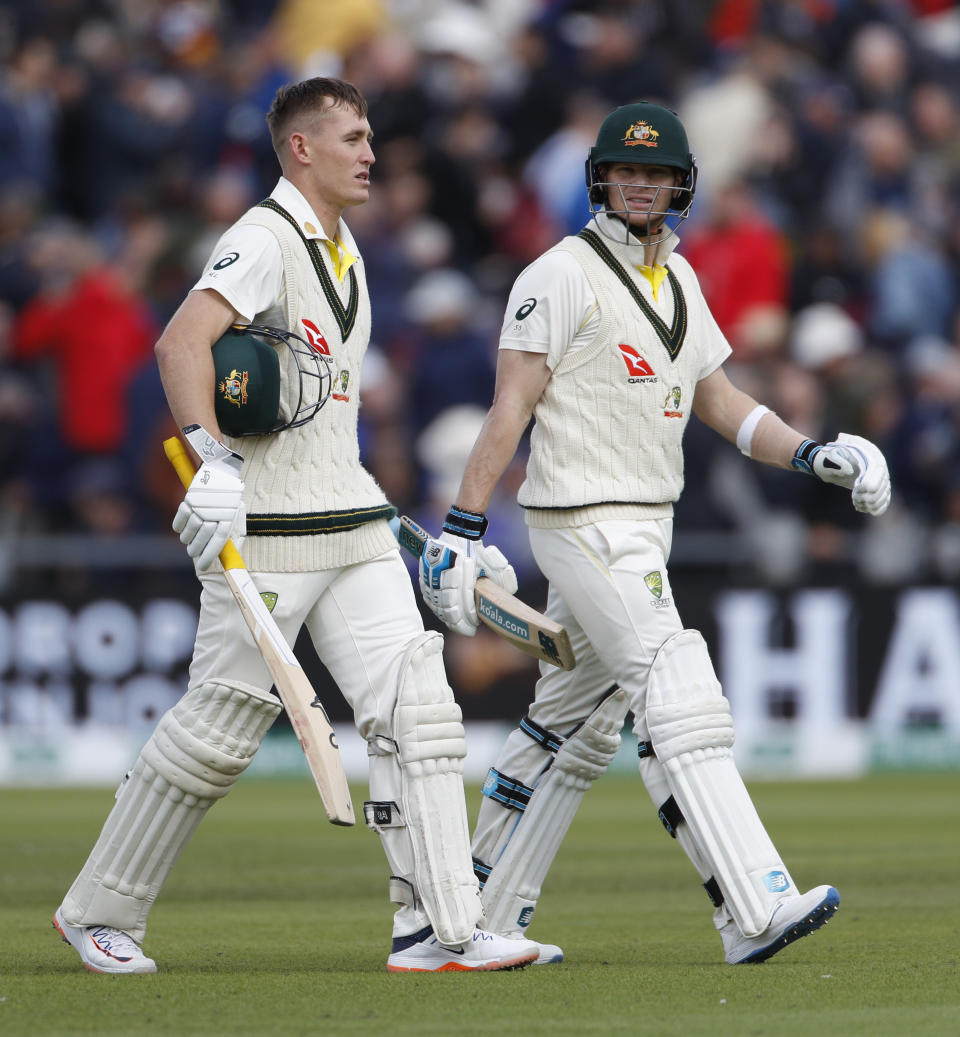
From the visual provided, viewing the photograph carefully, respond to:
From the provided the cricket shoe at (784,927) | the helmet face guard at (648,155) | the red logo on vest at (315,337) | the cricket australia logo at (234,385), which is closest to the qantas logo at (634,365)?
the helmet face guard at (648,155)

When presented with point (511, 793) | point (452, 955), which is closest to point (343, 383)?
point (511, 793)

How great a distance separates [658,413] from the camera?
5.95m

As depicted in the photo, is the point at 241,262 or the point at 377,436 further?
the point at 377,436

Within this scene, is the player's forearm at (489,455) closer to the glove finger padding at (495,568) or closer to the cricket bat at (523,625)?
the glove finger padding at (495,568)

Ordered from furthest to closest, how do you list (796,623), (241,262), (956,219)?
1. (956,219)
2. (796,623)
3. (241,262)

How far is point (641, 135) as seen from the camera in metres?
5.97

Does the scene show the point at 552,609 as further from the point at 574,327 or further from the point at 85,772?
the point at 85,772

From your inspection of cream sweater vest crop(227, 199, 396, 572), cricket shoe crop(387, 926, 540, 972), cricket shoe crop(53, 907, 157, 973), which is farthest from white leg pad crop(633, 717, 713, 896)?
cricket shoe crop(53, 907, 157, 973)

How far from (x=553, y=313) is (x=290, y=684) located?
133 cm

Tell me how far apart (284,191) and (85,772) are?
7528 mm

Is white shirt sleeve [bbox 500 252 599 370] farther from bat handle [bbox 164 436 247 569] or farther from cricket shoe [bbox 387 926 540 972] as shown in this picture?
cricket shoe [bbox 387 926 540 972]

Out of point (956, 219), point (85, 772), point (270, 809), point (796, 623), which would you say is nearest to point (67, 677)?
point (85, 772)

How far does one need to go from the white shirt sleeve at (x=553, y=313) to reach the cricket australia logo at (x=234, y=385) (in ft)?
2.68

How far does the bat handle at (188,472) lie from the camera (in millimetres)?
5426
